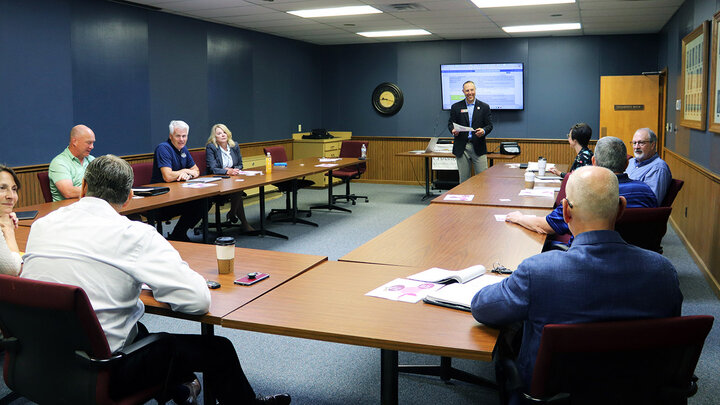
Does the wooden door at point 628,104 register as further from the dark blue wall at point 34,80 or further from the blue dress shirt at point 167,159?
the dark blue wall at point 34,80

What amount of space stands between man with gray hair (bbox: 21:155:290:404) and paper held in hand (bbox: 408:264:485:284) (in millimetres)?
852

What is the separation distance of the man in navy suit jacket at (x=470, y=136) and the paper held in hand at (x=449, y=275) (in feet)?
19.2

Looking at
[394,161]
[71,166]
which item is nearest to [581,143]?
[71,166]

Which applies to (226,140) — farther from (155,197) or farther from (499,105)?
(499,105)

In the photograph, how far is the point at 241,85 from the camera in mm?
9016

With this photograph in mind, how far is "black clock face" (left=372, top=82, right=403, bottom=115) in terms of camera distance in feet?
36.4

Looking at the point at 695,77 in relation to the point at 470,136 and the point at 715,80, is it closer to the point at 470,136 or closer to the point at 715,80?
the point at 715,80

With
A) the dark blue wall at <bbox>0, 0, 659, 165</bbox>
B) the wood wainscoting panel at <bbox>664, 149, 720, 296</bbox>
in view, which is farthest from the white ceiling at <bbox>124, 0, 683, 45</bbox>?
the wood wainscoting panel at <bbox>664, 149, 720, 296</bbox>

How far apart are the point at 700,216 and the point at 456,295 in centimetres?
411

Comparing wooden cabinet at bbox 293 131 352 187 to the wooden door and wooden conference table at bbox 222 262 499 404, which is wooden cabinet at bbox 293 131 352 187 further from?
wooden conference table at bbox 222 262 499 404

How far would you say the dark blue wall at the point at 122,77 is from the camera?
5684 millimetres

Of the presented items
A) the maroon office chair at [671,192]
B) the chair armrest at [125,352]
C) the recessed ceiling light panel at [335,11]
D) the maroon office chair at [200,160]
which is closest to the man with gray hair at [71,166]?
the maroon office chair at [200,160]

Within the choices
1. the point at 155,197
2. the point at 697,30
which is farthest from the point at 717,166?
the point at 155,197

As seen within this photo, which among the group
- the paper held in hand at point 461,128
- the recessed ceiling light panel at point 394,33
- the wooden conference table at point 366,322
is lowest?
the wooden conference table at point 366,322
